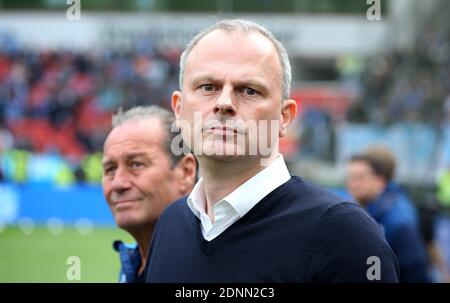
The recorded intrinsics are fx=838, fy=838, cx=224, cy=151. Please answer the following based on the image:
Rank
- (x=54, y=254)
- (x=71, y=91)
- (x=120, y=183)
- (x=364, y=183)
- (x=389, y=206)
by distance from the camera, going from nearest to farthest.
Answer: (x=120, y=183), (x=389, y=206), (x=364, y=183), (x=54, y=254), (x=71, y=91)

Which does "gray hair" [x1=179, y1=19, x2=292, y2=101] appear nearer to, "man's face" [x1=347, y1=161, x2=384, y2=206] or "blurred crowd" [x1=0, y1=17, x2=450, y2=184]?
"man's face" [x1=347, y1=161, x2=384, y2=206]

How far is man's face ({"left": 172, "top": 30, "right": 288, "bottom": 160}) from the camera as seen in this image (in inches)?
98.8

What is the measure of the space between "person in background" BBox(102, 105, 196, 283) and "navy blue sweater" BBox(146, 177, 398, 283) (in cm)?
100

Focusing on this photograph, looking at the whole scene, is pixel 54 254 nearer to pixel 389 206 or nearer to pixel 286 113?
pixel 389 206

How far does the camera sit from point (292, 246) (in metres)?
2.36

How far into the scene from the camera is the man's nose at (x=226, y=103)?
2496 mm

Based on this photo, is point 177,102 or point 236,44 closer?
point 236,44

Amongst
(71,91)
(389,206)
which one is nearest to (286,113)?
(389,206)

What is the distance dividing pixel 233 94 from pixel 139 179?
1181 millimetres

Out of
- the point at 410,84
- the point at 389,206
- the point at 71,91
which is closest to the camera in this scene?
the point at 389,206

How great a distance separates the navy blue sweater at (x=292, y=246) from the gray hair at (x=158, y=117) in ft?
3.73

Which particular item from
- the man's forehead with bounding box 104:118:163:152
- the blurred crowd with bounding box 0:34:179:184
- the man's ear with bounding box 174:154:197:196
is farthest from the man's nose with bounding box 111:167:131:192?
the blurred crowd with bounding box 0:34:179:184

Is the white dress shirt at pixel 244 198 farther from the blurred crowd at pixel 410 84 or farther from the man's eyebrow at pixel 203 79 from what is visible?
the blurred crowd at pixel 410 84

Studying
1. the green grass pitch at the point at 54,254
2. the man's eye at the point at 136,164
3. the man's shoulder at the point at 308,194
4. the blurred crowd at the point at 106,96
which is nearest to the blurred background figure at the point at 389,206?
the man's eye at the point at 136,164
